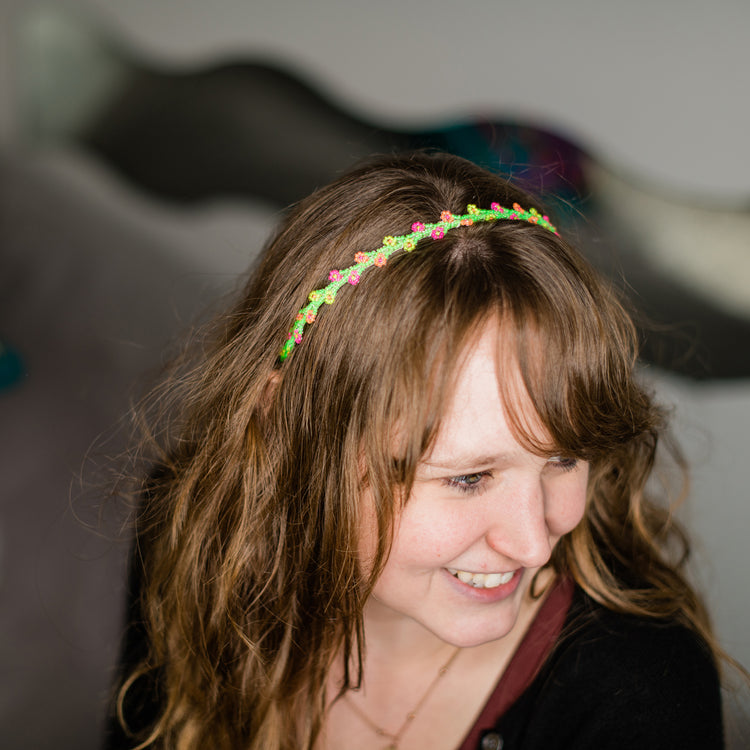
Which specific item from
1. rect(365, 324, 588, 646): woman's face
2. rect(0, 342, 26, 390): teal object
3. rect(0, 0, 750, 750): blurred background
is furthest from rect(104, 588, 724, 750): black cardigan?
rect(0, 342, 26, 390): teal object

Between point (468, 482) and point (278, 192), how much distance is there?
50.3 inches

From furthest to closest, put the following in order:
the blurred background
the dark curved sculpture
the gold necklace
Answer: the dark curved sculpture < the blurred background < the gold necklace

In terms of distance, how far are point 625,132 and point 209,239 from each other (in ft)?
3.44

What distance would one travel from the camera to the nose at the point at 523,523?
29.0 inches

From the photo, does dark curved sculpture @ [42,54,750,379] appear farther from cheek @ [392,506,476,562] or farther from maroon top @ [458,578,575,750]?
cheek @ [392,506,476,562]

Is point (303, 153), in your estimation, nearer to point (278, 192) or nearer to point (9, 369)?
point (278, 192)

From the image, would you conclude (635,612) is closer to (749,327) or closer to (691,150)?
(749,327)

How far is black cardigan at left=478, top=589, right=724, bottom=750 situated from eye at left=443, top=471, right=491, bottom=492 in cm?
28

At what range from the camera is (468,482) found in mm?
752

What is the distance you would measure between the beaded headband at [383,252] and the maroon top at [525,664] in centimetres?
45

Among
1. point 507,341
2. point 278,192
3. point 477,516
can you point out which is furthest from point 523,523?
point 278,192

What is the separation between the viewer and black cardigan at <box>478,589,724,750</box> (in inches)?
32.8

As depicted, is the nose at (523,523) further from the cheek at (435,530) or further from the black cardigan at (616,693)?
the black cardigan at (616,693)

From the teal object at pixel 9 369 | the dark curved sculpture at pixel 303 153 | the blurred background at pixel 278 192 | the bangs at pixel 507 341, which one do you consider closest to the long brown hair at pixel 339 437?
the bangs at pixel 507 341
